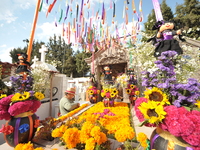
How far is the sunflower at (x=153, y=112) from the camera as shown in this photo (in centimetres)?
109

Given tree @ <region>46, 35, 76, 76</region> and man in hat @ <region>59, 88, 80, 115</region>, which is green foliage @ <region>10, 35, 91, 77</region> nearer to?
tree @ <region>46, 35, 76, 76</region>

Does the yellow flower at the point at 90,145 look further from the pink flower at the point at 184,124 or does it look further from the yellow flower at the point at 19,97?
the yellow flower at the point at 19,97

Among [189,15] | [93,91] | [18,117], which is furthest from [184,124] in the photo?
[189,15]

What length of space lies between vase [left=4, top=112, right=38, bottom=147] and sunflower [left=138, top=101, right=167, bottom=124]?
6.56 feet

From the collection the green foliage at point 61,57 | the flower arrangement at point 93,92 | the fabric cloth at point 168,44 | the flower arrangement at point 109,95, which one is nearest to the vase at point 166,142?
the fabric cloth at point 168,44

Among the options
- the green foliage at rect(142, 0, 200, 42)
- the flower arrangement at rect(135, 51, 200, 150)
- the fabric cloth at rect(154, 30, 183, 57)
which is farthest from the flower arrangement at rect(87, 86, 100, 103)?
the green foliage at rect(142, 0, 200, 42)

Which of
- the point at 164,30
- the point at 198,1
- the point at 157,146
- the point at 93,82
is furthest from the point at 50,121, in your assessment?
the point at 198,1

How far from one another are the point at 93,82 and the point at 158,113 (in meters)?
5.03

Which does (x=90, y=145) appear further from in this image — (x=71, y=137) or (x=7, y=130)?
(x=7, y=130)

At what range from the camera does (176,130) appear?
98 centimetres

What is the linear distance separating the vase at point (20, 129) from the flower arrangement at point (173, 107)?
6.37ft

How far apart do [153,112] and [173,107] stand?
0.71ft

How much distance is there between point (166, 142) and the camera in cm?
114

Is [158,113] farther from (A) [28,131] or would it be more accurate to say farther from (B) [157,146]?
(A) [28,131]
